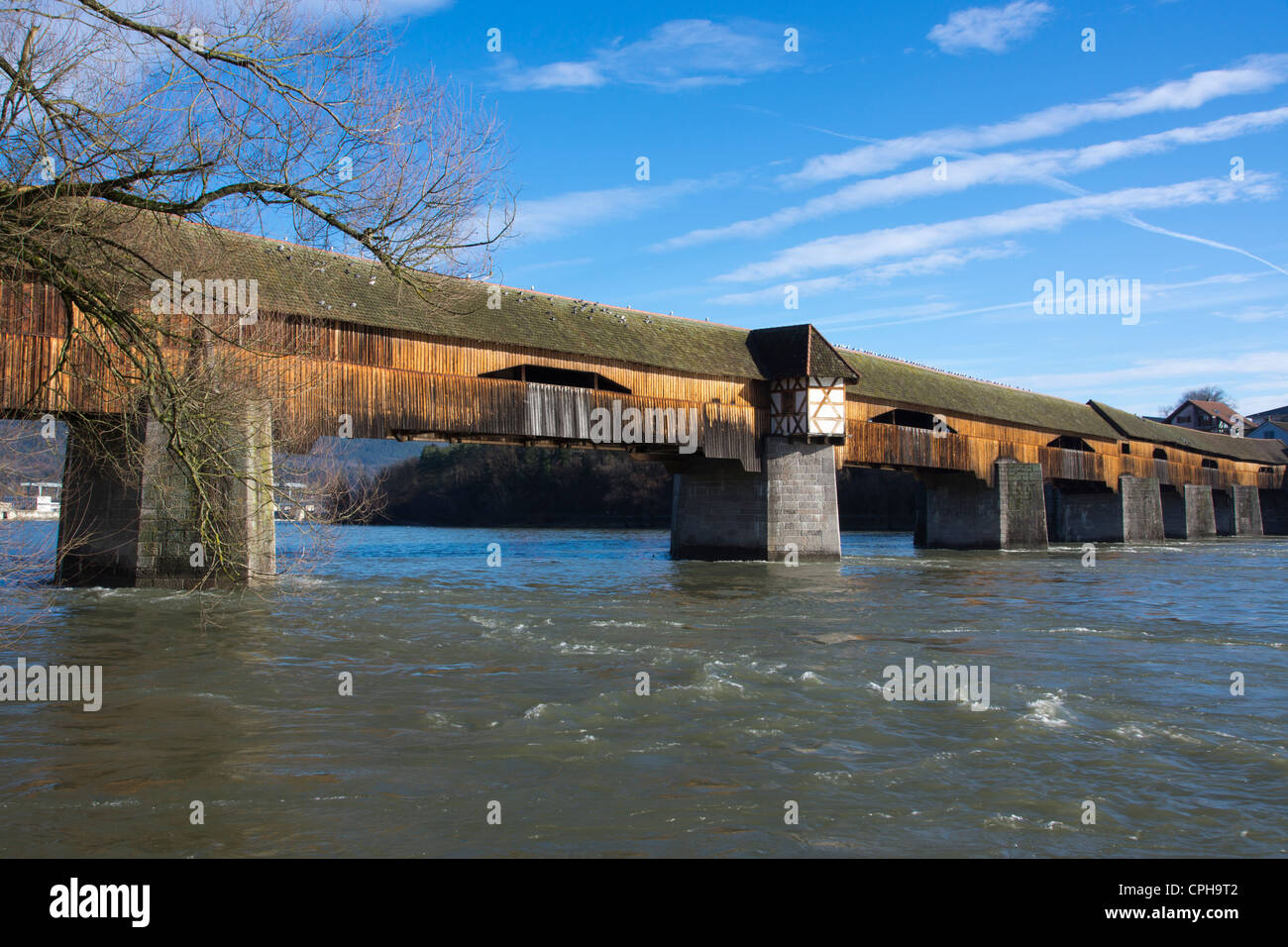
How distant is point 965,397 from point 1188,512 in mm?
21645

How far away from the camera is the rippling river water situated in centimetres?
474

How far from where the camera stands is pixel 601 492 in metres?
70.1

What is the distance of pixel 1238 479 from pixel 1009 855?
62.3m

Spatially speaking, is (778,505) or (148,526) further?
(778,505)

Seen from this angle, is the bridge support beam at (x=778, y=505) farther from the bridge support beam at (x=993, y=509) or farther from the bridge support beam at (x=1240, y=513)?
the bridge support beam at (x=1240, y=513)

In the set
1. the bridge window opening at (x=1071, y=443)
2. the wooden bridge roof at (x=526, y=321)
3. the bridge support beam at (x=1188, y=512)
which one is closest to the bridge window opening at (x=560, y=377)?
the wooden bridge roof at (x=526, y=321)

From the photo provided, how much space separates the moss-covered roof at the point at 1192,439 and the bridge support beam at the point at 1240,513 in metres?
2.31

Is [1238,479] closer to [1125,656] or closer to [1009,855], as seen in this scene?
[1125,656]

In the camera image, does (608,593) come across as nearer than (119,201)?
No

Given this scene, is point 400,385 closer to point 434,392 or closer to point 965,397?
point 434,392

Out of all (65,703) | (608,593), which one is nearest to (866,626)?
(608,593)

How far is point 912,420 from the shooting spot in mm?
35688

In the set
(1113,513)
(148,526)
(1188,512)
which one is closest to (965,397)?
(1113,513)

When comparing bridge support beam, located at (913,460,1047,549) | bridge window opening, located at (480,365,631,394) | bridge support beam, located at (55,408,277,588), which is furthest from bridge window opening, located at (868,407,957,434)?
bridge support beam, located at (55,408,277,588)
